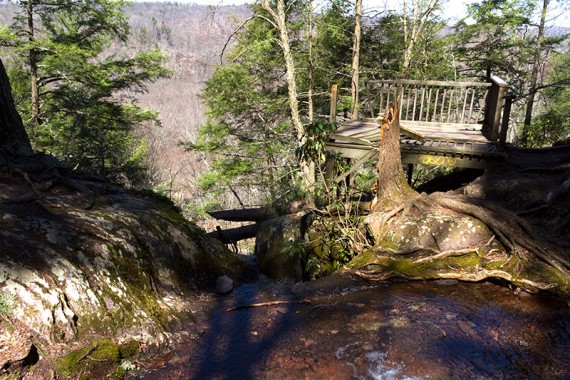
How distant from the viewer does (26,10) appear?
476 inches

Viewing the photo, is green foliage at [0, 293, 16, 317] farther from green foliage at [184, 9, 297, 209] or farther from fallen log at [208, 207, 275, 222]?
green foliage at [184, 9, 297, 209]

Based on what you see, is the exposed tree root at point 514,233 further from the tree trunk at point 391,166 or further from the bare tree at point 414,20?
the bare tree at point 414,20

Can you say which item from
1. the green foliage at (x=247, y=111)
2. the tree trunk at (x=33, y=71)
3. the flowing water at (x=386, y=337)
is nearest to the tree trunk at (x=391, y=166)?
the flowing water at (x=386, y=337)

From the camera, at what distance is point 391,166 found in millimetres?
6312

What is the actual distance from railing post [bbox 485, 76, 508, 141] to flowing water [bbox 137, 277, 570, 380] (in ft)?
13.1

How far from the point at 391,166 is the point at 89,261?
15.9 ft

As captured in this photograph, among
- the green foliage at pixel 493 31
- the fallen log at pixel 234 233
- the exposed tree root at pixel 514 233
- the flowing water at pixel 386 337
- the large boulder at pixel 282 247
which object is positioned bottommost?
the fallen log at pixel 234 233

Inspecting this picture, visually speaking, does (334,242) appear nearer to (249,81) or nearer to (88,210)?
(88,210)

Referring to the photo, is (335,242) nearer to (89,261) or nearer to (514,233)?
(514,233)

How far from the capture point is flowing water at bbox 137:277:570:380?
3137 mm

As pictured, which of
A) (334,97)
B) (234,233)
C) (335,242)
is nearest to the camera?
(335,242)

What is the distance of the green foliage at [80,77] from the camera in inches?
456

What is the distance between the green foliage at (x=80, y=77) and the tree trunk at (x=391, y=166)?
28.5 feet

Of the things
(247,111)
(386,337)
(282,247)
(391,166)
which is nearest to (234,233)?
(282,247)
